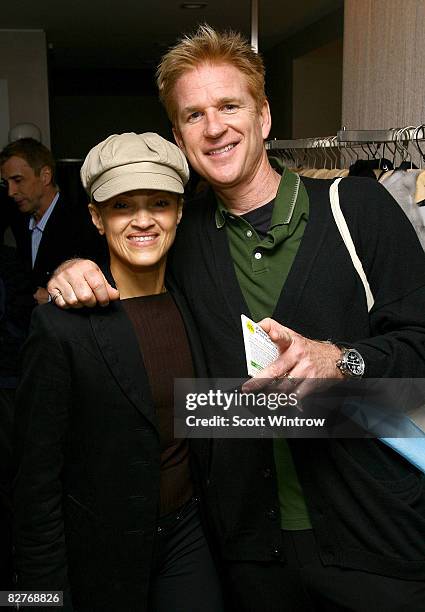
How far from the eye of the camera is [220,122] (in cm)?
129

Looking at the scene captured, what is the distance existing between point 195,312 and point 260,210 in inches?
9.0

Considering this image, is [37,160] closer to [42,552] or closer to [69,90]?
[42,552]

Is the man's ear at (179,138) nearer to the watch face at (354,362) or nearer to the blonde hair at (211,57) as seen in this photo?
the blonde hair at (211,57)

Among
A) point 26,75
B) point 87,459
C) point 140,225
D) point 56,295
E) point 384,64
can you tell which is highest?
point 26,75

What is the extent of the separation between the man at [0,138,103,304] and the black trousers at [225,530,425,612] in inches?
70.1

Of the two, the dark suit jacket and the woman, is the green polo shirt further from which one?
the dark suit jacket

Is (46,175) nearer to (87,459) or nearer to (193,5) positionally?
(87,459)

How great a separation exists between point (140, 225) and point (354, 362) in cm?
43

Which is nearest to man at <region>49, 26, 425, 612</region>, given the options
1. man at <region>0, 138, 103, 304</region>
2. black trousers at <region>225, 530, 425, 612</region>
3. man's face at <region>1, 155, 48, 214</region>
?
black trousers at <region>225, 530, 425, 612</region>

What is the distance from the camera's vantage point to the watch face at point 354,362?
1093mm

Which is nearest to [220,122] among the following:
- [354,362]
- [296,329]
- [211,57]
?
[211,57]

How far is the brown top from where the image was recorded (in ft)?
4.02

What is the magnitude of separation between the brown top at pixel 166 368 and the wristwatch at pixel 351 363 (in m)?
0.29

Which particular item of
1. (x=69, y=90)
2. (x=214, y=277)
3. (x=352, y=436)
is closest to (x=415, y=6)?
(x=214, y=277)
